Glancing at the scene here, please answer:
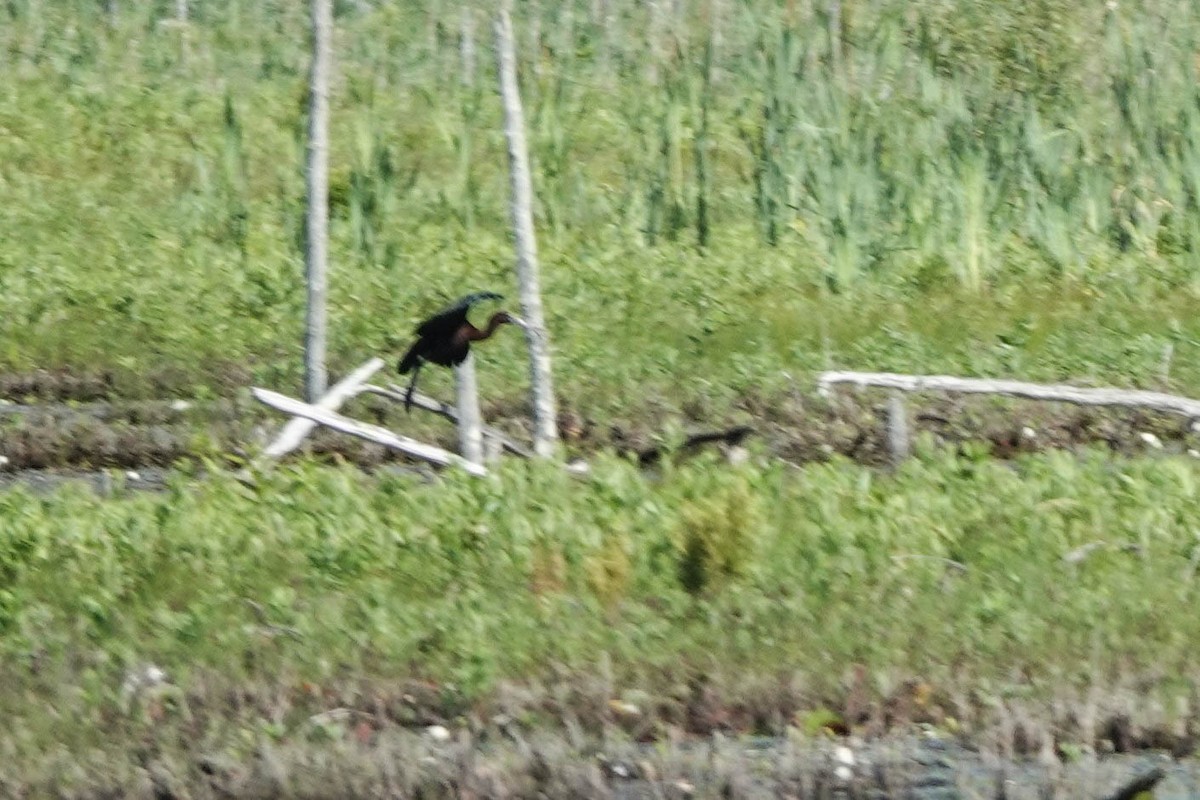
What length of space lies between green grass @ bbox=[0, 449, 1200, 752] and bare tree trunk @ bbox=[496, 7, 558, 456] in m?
0.80

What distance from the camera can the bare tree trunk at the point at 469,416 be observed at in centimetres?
834

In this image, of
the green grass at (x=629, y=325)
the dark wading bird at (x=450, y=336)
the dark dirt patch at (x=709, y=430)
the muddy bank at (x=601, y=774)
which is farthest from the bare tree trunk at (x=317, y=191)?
the muddy bank at (x=601, y=774)

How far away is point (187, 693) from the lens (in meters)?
6.03

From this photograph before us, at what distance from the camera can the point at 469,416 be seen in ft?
27.6

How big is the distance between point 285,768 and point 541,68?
43.1ft

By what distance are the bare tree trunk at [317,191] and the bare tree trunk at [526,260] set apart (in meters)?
1.36

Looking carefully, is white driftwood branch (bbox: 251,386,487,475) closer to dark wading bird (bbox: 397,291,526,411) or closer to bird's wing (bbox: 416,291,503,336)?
dark wading bird (bbox: 397,291,526,411)

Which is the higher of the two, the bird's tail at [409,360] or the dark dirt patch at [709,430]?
the bird's tail at [409,360]

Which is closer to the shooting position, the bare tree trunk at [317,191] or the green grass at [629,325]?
the green grass at [629,325]

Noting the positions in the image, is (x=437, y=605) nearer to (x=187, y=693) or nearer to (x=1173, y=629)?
(x=187, y=693)

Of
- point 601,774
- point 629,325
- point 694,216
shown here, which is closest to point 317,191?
point 629,325

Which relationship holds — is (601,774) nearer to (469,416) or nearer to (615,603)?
(615,603)

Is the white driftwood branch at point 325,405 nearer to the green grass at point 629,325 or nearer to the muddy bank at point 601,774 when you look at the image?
the green grass at point 629,325

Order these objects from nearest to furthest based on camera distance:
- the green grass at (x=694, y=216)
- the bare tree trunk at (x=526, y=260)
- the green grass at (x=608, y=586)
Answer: the green grass at (x=608, y=586)
the bare tree trunk at (x=526, y=260)
the green grass at (x=694, y=216)
